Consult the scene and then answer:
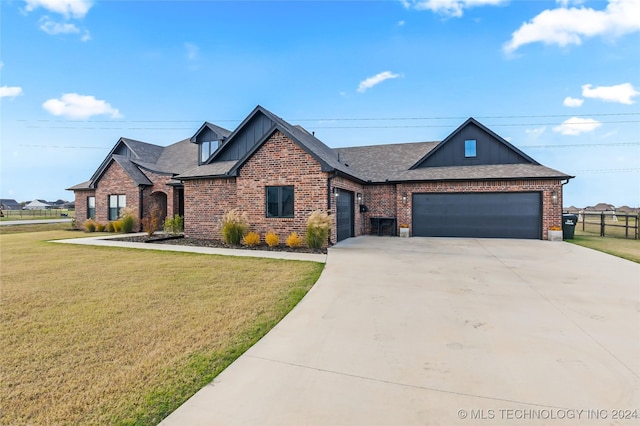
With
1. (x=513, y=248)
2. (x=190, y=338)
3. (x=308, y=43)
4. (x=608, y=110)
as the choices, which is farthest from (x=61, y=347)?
(x=608, y=110)

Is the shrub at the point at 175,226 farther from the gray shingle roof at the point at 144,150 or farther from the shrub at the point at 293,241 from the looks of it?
the gray shingle roof at the point at 144,150

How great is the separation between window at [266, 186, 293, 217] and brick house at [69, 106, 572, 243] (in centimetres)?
4

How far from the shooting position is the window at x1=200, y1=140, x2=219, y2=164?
1714 cm

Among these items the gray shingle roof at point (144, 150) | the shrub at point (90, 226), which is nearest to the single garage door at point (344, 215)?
the gray shingle roof at point (144, 150)

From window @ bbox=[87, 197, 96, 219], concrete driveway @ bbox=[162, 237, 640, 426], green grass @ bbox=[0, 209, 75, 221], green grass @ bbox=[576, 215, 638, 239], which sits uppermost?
window @ bbox=[87, 197, 96, 219]

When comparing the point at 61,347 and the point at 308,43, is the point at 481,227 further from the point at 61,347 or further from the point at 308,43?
the point at 61,347

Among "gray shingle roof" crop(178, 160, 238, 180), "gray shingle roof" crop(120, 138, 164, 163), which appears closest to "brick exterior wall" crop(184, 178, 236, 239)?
"gray shingle roof" crop(178, 160, 238, 180)

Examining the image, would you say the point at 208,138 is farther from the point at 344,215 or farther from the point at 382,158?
the point at 382,158

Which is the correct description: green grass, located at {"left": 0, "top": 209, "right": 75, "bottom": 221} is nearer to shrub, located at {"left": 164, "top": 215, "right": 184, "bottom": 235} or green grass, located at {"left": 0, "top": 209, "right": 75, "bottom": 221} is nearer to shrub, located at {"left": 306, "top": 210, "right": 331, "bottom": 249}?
shrub, located at {"left": 164, "top": 215, "right": 184, "bottom": 235}

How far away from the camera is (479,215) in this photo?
47.8 ft

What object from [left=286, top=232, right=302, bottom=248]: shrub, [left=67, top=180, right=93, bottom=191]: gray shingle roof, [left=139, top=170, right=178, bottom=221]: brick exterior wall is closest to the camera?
[left=286, top=232, right=302, bottom=248]: shrub

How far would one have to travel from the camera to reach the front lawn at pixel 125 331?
243 cm

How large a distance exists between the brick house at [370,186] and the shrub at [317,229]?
2.41ft

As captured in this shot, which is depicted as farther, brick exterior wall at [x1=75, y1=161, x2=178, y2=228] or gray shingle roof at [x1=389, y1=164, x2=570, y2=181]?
brick exterior wall at [x1=75, y1=161, x2=178, y2=228]
